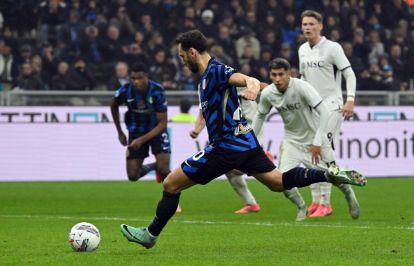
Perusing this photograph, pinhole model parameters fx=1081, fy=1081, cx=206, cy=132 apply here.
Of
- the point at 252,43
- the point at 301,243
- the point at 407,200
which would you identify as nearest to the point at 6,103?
the point at 252,43

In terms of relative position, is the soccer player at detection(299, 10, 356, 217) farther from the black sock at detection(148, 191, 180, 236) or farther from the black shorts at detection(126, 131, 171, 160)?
the black sock at detection(148, 191, 180, 236)

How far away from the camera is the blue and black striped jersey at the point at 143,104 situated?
15.0 metres

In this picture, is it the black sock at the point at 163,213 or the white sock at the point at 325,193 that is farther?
the white sock at the point at 325,193

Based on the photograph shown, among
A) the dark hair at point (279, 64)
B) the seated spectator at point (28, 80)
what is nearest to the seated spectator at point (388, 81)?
the seated spectator at point (28, 80)

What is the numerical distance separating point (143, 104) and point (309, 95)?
333 centimetres

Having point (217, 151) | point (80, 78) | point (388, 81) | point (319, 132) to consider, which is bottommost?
point (388, 81)

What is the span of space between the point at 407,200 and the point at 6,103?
9.25m

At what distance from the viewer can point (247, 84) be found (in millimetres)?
8234

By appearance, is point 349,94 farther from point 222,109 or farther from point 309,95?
point 222,109

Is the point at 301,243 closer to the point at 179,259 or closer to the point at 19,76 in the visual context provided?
the point at 179,259

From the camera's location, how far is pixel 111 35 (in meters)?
25.1

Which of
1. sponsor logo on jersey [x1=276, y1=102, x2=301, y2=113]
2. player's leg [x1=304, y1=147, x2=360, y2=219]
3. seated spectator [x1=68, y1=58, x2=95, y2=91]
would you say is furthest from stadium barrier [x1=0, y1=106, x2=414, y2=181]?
sponsor logo on jersey [x1=276, y1=102, x2=301, y2=113]

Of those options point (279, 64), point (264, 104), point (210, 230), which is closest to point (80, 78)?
point (264, 104)

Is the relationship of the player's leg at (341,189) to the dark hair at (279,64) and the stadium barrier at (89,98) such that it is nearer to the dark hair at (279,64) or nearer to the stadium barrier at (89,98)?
the dark hair at (279,64)
